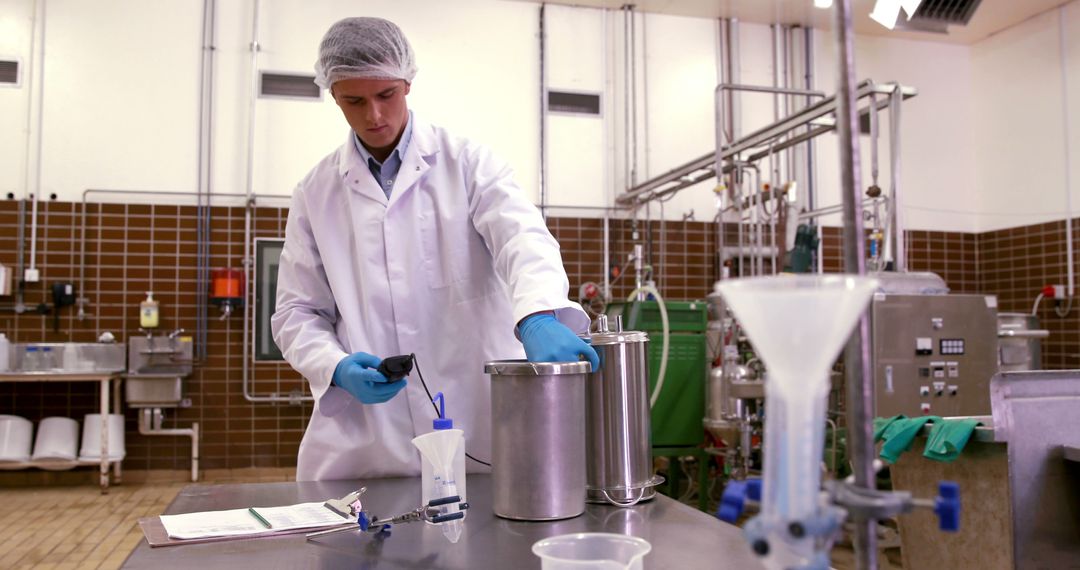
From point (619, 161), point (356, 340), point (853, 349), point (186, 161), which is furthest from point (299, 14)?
point (853, 349)

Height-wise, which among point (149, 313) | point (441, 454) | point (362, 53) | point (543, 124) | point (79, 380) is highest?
point (543, 124)

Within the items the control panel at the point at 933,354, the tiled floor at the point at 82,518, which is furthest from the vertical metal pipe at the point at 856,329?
the control panel at the point at 933,354

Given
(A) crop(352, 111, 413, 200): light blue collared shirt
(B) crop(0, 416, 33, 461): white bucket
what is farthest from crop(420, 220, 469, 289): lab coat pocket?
(B) crop(0, 416, 33, 461): white bucket

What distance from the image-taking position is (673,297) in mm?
5348

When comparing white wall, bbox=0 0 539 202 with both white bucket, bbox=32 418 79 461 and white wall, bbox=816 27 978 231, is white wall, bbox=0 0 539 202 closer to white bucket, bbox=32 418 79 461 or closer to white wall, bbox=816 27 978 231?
white bucket, bbox=32 418 79 461

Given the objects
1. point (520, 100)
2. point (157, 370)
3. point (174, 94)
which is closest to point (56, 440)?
point (157, 370)

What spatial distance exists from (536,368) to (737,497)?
0.60 m

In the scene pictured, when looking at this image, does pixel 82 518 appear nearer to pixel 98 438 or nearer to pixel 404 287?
pixel 98 438

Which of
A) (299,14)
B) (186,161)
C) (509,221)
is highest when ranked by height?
(299,14)

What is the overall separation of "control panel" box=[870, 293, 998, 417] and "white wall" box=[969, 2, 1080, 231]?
2.07 meters

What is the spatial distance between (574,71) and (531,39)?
0.36 meters

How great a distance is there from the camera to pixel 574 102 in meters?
5.37

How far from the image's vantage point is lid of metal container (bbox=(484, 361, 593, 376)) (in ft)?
3.59

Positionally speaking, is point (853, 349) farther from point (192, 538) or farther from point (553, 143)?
point (553, 143)
